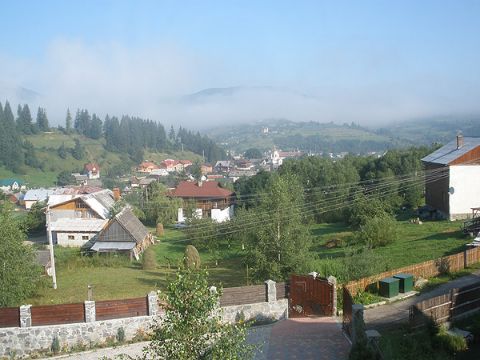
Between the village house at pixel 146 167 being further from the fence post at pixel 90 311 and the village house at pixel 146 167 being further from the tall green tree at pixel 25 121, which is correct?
the fence post at pixel 90 311

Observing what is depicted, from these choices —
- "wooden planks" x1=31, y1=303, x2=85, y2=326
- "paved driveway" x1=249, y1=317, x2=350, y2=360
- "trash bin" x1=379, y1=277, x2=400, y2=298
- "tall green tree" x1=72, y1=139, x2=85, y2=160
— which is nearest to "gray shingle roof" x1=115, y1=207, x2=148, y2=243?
"wooden planks" x1=31, y1=303, x2=85, y2=326

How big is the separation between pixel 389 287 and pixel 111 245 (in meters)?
24.0

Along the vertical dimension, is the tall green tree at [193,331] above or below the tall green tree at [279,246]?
above

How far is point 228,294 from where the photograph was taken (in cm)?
1828

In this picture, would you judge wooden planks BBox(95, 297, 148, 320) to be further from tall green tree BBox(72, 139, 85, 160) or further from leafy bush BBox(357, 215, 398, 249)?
tall green tree BBox(72, 139, 85, 160)

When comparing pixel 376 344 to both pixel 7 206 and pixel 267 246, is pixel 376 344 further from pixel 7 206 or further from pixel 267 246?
pixel 7 206

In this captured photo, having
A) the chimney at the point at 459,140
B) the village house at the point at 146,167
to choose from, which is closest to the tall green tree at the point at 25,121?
the village house at the point at 146,167

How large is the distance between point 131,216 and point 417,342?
31363 mm

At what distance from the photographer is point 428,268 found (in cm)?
1956

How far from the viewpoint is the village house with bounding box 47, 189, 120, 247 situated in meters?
40.9

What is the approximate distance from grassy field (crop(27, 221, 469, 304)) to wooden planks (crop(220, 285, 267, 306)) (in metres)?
2.62

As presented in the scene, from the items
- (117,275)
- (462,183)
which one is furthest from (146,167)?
(462,183)

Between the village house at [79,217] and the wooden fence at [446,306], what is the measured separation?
31855 millimetres

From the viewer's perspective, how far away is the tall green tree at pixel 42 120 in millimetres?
160250
